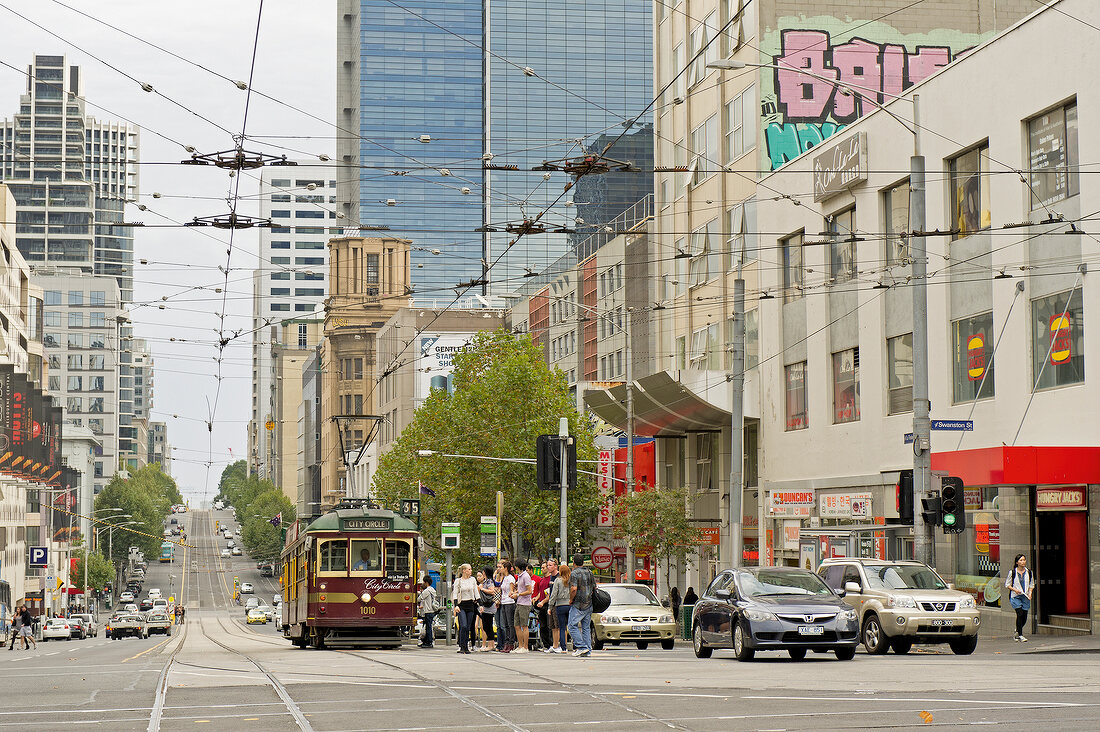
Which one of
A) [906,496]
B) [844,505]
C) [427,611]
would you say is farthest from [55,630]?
[906,496]

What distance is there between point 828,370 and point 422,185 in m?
119

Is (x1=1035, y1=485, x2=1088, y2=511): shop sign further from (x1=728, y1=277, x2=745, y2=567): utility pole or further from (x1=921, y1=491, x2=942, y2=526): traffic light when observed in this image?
(x1=728, y1=277, x2=745, y2=567): utility pole

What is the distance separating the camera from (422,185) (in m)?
155

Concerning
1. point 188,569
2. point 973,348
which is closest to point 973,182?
point 973,348

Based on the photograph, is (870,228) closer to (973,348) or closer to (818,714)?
(973,348)

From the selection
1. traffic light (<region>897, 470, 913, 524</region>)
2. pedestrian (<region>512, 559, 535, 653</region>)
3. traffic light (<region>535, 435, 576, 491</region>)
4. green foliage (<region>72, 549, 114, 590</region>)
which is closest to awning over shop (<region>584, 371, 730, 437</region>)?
traffic light (<region>535, 435, 576, 491</region>)

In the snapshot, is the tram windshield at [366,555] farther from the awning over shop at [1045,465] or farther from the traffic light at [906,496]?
the awning over shop at [1045,465]

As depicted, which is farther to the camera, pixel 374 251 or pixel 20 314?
pixel 374 251

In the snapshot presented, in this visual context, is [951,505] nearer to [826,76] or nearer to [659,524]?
[659,524]

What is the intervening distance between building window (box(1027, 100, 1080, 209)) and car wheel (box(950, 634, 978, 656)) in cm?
976

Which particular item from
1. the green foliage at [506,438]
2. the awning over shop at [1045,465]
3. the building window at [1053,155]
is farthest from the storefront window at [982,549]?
the green foliage at [506,438]

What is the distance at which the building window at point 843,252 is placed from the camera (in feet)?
124

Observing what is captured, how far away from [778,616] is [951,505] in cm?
549

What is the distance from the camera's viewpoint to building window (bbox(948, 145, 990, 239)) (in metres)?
31.2
